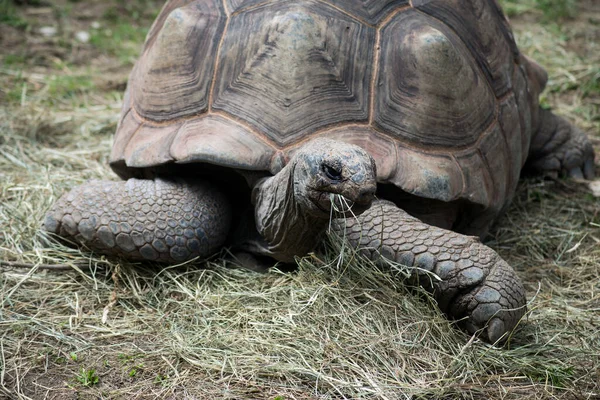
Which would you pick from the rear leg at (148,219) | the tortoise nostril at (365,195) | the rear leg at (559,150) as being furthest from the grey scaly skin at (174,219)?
the rear leg at (559,150)

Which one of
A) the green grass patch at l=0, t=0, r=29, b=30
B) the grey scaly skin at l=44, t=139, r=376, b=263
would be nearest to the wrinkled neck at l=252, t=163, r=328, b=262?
the grey scaly skin at l=44, t=139, r=376, b=263

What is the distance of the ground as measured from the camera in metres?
2.61

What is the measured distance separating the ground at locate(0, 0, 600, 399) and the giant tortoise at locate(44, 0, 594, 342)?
0.44 feet

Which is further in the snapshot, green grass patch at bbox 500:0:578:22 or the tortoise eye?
green grass patch at bbox 500:0:578:22

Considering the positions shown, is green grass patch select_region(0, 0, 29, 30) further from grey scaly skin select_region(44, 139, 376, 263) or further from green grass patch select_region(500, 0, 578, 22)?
green grass patch select_region(500, 0, 578, 22)

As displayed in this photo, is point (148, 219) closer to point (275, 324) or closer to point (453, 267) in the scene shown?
point (275, 324)

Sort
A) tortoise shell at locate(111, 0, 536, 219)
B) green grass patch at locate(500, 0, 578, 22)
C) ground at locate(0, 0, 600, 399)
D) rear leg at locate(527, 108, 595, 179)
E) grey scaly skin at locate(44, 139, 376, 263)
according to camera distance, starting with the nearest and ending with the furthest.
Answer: ground at locate(0, 0, 600, 399) → grey scaly skin at locate(44, 139, 376, 263) → tortoise shell at locate(111, 0, 536, 219) → rear leg at locate(527, 108, 595, 179) → green grass patch at locate(500, 0, 578, 22)

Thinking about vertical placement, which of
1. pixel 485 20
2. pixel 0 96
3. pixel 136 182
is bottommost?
pixel 0 96

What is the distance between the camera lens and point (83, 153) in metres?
4.72

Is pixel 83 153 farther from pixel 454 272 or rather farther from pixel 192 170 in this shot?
pixel 454 272

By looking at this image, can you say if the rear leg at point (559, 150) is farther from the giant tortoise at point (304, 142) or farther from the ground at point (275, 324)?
the giant tortoise at point (304, 142)

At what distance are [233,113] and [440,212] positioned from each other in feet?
3.44

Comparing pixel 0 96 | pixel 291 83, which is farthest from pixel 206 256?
pixel 0 96

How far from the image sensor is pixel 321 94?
3221 mm
